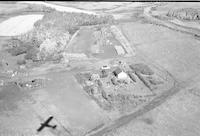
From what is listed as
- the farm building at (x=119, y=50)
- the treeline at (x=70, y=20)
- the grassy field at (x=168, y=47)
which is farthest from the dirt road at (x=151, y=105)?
the treeline at (x=70, y=20)

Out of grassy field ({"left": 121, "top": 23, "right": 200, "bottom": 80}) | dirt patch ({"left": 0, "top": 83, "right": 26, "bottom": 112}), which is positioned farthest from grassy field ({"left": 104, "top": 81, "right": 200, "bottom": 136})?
dirt patch ({"left": 0, "top": 83, "right": 26, "bottom": 112})

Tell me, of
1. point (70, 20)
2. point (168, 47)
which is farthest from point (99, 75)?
point (70, 20)

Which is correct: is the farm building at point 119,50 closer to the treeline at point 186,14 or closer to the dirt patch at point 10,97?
the dirt patch at point 10,97

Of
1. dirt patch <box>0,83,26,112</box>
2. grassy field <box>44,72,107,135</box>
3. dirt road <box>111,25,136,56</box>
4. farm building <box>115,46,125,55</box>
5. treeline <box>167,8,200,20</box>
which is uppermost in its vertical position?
dirt patch <box>0,83,26,112</box>

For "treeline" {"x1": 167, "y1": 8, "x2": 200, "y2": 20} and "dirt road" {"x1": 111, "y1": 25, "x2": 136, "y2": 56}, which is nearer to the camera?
"dirt road" {"x1": 111, "y1": 25, "x2": 136, "y2": 56}

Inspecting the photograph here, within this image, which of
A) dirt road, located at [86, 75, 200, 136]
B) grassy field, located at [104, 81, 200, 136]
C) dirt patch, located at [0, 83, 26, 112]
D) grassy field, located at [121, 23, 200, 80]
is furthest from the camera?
grassy field, located at [121, 23, 200, 80]

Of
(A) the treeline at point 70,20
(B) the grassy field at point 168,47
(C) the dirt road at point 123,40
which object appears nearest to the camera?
(B) the grassy field at point 168,47

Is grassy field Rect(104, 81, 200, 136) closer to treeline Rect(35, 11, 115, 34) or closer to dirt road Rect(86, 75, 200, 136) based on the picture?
dirt road Rect(86, 75, 200, 136)

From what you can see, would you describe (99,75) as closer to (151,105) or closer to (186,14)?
(151,105)
